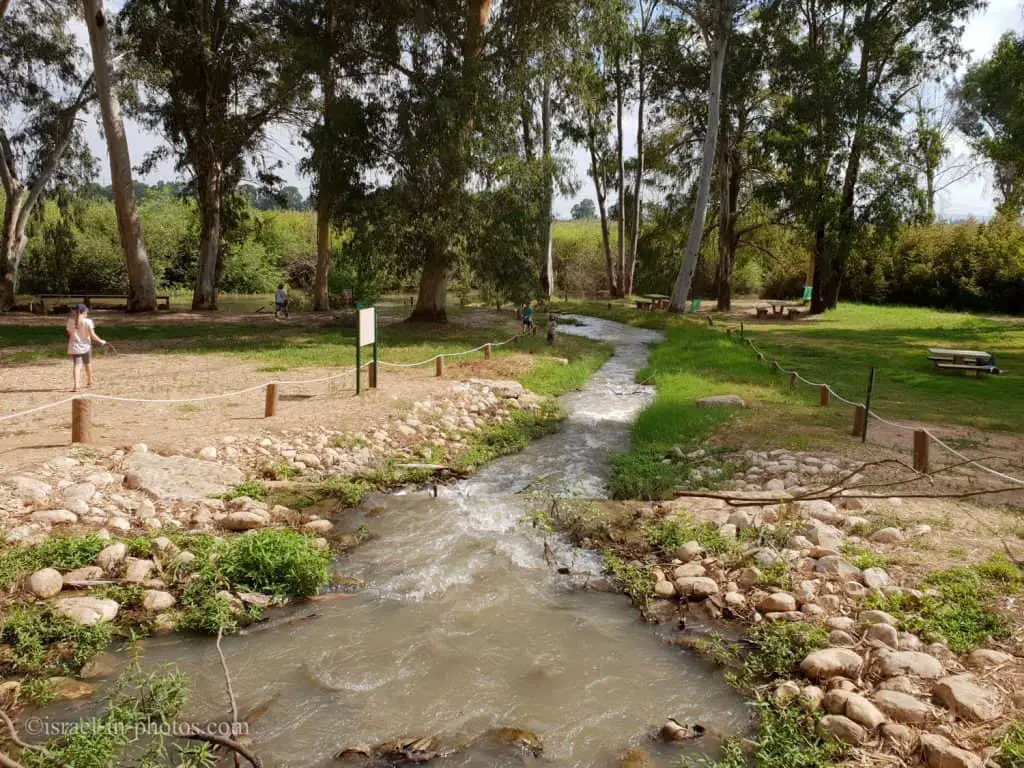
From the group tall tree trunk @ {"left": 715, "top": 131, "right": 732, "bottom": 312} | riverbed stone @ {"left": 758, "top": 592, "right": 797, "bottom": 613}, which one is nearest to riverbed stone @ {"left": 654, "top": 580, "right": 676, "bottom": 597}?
riverbed stone @ {"left": 758, "top": 592, "right": 797, "bottom": 613}

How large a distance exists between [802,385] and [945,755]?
1151 cm

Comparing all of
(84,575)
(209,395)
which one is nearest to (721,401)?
(209,395)

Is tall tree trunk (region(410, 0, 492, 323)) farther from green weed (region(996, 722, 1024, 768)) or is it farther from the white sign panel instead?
green weed (region(996, 722, 1024, 768))

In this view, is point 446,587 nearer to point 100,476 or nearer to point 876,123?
point 100,476

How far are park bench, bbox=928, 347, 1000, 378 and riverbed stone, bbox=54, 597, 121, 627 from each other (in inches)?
681

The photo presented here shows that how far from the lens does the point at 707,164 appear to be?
2686 cm

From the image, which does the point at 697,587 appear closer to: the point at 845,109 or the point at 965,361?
the point at 965,361

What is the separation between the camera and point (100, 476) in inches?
292

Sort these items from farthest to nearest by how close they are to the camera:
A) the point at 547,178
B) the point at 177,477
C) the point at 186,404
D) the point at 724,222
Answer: the point at 724,222 → the point at 547,178 → the point at 186,404 → the point at 177,477

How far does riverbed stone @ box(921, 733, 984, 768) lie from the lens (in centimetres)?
369

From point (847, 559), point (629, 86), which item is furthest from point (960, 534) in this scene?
point (629, 86)

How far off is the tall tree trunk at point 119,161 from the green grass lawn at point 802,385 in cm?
1867

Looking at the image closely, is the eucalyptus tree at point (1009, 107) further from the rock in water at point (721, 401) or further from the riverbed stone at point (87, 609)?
the riverbed stone at point (87, 609)

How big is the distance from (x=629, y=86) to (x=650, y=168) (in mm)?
4491
